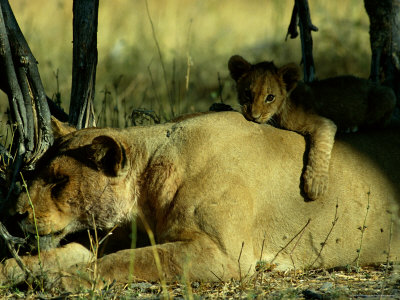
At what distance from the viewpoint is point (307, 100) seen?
16.7 feet

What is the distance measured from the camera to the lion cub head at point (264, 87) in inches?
192

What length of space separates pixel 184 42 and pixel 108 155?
356 inches

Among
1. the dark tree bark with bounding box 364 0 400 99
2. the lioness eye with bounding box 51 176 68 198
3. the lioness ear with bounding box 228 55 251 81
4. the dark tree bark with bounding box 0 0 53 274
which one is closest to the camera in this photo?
the lioness eye with bounding box 51 176 68 198

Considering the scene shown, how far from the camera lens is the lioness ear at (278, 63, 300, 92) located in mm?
5055

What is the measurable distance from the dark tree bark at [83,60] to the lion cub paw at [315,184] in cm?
197

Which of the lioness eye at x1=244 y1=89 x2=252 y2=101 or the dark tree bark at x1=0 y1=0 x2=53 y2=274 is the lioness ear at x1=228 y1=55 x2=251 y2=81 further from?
the dark tree bark at x1=0 y1=0 x2=53 y2=274

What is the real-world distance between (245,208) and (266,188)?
30 centimetres

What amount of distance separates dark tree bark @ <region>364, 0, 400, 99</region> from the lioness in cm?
144

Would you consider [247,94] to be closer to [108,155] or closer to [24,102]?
[108,155]

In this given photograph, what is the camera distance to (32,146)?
4977mm

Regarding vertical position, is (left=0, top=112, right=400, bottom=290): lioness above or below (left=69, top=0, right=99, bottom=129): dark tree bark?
below

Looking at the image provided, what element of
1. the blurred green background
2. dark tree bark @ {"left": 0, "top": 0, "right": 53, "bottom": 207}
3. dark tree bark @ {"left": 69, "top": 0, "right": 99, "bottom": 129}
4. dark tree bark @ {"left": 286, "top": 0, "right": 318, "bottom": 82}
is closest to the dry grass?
the blurred green background

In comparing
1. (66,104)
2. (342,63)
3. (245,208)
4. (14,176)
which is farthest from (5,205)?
(342,63)

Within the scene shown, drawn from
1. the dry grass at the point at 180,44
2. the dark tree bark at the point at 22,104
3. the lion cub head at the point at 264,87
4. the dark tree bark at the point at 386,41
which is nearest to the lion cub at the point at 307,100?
the lion cub head at the point at 264,87
